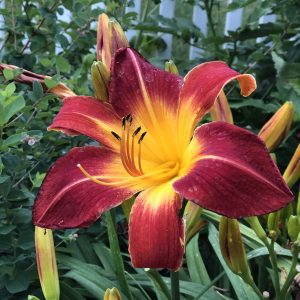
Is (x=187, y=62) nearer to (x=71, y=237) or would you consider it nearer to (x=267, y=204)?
(x=71, y=237)

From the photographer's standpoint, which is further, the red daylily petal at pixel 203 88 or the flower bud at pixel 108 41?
the flower bud at pixel 108 41

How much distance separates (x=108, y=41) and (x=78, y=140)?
35 centimetres

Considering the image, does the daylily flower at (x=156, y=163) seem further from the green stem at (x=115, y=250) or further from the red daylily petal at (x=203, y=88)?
the green stem at (x=115, y=250)

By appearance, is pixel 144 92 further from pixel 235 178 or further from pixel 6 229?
pixel 6 229

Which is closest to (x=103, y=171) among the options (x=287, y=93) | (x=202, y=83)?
(x=202, y=83)

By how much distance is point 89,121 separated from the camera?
26.9 inches

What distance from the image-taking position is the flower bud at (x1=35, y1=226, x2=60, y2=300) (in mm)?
677

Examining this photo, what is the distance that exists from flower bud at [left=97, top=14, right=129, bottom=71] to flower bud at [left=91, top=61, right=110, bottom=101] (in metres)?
0.03

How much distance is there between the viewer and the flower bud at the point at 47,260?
0.68 metres

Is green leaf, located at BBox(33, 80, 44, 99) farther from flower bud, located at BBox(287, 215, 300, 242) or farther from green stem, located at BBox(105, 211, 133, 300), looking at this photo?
flower bud, located at BBox(287, 215, 300, 242)

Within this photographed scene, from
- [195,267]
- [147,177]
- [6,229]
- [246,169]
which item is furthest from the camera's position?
[195,267]

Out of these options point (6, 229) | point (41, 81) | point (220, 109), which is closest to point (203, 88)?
point (220, 109)

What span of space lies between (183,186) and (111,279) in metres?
0.47

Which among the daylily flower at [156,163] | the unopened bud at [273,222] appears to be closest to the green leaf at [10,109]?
the daylily flower at [156,163]
